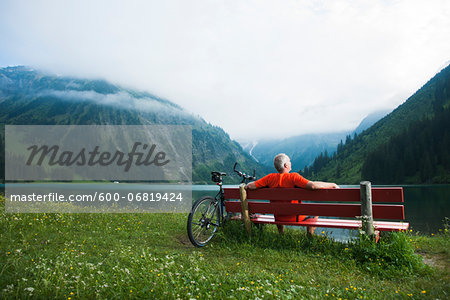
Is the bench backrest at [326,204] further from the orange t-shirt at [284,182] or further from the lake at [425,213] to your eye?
the lake at [425,213]

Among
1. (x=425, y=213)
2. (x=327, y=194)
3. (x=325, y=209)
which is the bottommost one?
(x=425, y=213)

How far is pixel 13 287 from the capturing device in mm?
4988

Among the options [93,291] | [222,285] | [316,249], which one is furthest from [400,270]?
[93,291]

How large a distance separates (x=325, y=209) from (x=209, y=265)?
3.46 metres

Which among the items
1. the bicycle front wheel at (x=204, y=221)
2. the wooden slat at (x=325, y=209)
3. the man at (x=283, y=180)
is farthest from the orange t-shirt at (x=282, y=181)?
the bicycle front wheel at (x=204, y=221)

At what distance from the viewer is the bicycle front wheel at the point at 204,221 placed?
878cm

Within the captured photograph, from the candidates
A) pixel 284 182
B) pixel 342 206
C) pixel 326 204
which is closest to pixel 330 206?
pixel 326 204

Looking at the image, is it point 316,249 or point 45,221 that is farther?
point 45,221

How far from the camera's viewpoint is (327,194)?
7.99 metres

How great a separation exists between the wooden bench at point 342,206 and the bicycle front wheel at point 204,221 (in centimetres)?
89

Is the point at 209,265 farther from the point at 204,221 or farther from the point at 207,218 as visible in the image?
the point at 207,218

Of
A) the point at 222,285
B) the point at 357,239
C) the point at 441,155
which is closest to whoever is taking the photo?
the point at 222,285

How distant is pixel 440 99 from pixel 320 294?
739 ft

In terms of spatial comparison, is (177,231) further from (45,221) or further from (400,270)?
(400,270)
